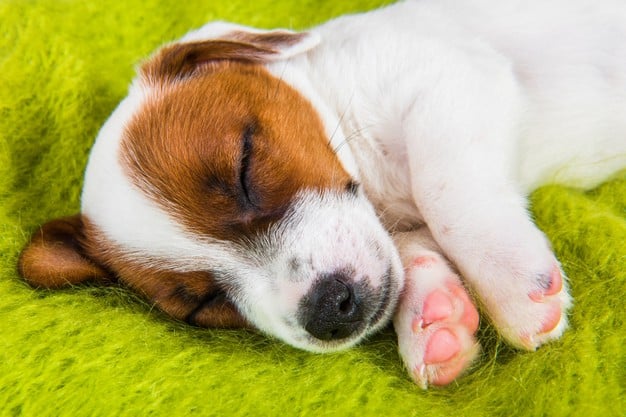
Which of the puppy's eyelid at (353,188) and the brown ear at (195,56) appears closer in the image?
the puppy's eyelid at (353,188)

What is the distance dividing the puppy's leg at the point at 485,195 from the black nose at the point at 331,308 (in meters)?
0.36

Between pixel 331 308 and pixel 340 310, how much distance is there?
24 millimetres

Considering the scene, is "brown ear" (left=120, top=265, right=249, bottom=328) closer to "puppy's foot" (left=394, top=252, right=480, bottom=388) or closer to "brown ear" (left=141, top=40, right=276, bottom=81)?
"puppy's foot" (left=394, top=252, right=480, bottom=388)

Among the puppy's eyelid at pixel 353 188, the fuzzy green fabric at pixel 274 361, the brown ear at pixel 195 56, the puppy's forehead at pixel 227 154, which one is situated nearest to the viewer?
the fuzzy green fabric at pixel 274 361

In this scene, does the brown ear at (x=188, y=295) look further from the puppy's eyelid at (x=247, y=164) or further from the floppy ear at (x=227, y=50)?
the floppy ear at (x=227, y=50)

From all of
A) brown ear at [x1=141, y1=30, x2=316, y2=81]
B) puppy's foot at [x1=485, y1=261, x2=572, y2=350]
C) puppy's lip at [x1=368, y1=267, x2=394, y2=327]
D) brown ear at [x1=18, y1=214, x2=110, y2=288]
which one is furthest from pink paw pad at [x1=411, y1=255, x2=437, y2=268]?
brown ear at [x1=18, y1=214, x2=110, y2=288]

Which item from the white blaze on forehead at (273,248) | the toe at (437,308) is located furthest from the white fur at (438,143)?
the toe at (437,308)

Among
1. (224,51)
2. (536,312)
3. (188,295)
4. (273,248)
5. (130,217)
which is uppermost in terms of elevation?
(224,51)

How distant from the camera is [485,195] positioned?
1.85 metres

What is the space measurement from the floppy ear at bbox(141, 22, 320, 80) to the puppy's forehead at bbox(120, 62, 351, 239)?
12cm

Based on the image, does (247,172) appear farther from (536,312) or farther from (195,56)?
(536,312)

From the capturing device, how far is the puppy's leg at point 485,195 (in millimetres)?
1695

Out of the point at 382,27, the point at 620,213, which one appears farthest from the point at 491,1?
the point at 620,213

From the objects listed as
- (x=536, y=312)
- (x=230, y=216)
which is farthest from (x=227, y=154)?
(x=536, y=312)
